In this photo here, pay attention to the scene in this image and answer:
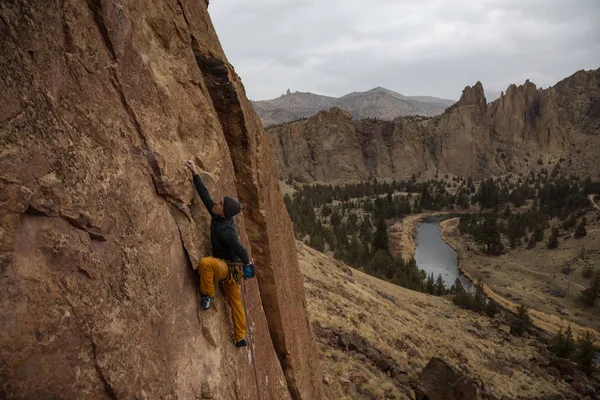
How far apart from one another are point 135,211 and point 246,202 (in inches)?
107

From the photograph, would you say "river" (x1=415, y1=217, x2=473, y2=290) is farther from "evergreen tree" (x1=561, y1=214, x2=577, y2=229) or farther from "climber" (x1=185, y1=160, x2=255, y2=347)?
"climber" (x1=185, y1=160, x2=255, y2=347)

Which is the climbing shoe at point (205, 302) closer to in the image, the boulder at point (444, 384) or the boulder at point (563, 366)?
the boulder at point (444, 384)

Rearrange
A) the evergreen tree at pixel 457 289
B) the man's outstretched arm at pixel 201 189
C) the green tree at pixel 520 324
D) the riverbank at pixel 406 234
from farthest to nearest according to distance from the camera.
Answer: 1. the riverbank at pixel 406 234
2. the evergreen tree at pixel 457 289
3. the green tree at pixel 520 324
4. the man's outstretched arm at pixel 201 189

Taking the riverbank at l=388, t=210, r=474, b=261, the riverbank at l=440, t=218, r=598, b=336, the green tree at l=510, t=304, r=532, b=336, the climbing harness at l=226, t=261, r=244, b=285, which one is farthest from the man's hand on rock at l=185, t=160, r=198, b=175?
the riverbank at l=388, t=210, r=474, b=261

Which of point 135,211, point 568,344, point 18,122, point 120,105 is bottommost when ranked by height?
point 568,344

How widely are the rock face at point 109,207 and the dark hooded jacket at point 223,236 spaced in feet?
0.42

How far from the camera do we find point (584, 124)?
107 m

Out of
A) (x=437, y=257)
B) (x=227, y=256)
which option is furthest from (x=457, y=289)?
(x=227, y=256)

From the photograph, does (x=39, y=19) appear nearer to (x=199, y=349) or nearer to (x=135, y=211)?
(x=135, y=211)

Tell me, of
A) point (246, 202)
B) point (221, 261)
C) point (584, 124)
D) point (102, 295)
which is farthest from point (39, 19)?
point (584, 124)

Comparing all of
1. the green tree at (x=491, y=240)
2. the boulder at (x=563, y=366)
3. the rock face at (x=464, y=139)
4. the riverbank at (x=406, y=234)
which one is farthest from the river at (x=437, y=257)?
the rock face at (x=464, y=139)

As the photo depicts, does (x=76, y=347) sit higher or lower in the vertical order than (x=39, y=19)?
lower

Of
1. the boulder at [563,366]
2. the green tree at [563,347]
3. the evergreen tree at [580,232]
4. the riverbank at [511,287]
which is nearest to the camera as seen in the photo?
the boulder at [563,366]

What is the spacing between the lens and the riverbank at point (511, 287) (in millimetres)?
31938
